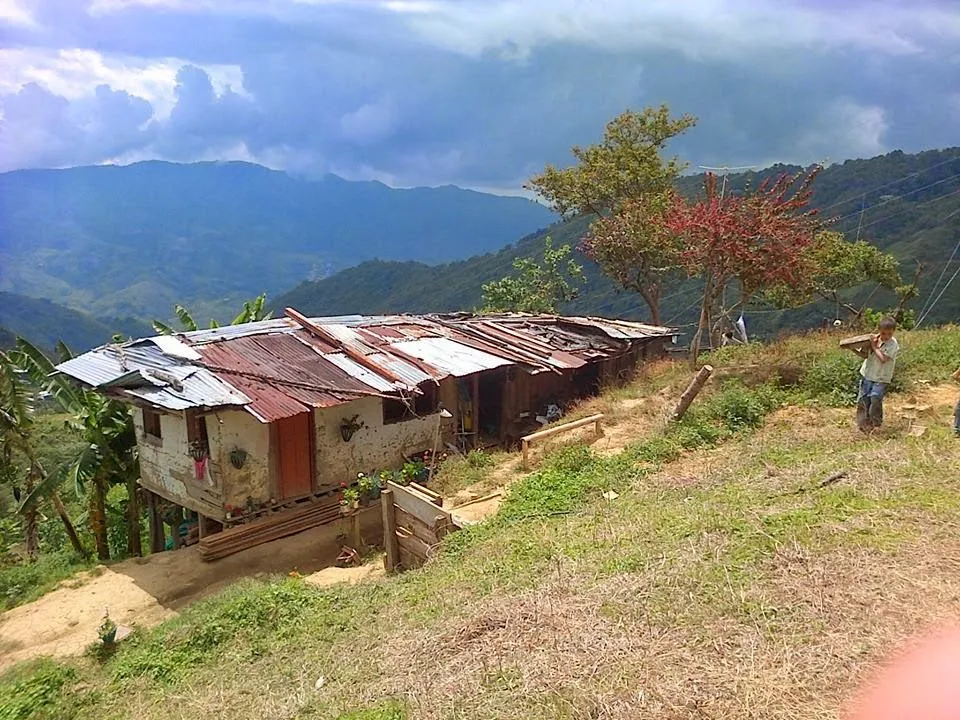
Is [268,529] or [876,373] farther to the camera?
[268,529]

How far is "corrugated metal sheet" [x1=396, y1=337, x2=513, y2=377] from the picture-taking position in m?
15.4

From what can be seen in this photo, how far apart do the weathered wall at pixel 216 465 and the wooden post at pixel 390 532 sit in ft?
13.6

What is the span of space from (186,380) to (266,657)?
681cm

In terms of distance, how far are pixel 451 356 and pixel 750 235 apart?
22.8 feet

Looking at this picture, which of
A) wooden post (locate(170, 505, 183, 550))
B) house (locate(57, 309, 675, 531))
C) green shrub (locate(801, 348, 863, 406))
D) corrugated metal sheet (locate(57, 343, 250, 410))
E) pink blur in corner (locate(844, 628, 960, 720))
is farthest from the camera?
wooden post (locate(170, 505, 183, 550))

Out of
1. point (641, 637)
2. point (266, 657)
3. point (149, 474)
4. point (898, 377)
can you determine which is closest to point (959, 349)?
point (898, 377)

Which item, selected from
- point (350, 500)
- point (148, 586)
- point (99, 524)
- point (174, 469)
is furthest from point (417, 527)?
point (99, 524)

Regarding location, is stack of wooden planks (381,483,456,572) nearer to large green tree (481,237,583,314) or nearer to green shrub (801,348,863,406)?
green shrub (801,348,863,406)

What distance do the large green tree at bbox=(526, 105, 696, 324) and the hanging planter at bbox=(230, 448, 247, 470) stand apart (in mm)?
14641

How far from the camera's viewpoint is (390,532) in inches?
410

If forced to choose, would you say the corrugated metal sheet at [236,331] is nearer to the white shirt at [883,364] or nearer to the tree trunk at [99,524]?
the tree trunk at [99,524]

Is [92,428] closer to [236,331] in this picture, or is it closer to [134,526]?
[134,526]

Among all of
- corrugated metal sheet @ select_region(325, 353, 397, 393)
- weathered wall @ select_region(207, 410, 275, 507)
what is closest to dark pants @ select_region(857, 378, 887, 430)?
corrugated metal sheet @ select_region(325, 353, 397, 393)

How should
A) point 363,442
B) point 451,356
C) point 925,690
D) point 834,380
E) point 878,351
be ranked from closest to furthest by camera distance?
1. point 925,690
2. point 878,351
3. point 834,380
4. point 363,442
5. point 451,356
